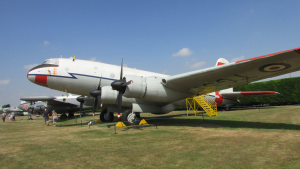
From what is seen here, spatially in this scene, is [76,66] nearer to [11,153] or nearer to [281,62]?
[11,153]

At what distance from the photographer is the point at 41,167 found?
383cm

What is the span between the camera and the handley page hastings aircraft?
7174 millimetres

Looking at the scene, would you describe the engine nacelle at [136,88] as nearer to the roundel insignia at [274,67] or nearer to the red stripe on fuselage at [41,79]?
the roundel insignia at [274,67]

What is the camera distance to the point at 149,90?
9070mm

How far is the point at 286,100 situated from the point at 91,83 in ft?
90.4

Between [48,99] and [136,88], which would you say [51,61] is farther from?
[48,99]

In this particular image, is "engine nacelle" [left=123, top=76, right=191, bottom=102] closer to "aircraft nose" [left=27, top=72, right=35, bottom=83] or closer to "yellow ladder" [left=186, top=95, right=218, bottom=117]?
"yellow ladder" [left=186, top=95, right=218, bottom=117]

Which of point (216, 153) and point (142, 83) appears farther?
point (142, 83)

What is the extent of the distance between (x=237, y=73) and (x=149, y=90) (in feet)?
14.6

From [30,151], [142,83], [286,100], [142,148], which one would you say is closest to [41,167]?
[30,151]

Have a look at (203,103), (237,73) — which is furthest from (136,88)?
(203,103)

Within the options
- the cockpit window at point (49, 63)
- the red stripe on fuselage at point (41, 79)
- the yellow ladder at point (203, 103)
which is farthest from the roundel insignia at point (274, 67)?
the red stripe on fuselage at point (41, 79)

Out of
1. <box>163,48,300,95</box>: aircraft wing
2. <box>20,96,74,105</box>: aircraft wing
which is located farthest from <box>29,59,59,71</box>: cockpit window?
<box>20,96,74,105</box>: aircraft wing

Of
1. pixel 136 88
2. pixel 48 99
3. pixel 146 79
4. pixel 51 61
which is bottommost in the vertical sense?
pixel 48 99
